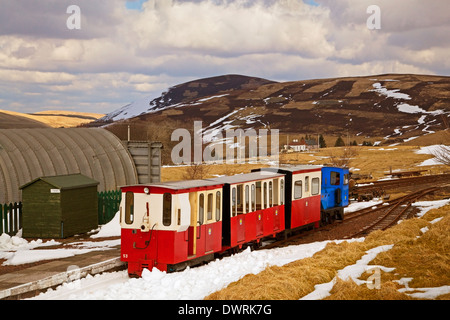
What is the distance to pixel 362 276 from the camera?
1366cm

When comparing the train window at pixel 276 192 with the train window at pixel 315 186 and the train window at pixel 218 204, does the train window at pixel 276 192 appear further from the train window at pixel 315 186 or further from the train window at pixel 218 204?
the train window at pixel 218 204

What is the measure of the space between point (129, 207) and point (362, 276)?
283 inches

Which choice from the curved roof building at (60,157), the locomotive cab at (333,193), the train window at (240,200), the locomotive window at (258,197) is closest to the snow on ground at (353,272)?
the train window at (240,200)

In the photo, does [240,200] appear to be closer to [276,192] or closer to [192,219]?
[192,219]

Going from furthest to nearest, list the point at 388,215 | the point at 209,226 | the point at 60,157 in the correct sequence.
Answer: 1. the point at 388,215
2. the point at 60,157
3. the point at 209,226

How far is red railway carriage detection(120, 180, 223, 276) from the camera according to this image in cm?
1627

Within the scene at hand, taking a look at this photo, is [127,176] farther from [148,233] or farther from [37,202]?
[148,233]

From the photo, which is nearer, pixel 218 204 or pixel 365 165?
pixel 218 204

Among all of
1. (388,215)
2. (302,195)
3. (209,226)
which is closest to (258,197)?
(209,226)

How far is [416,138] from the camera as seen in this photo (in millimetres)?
172500

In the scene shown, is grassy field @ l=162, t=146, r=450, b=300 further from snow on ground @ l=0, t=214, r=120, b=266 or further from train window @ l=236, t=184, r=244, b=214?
snow on ground @ l=0, t=214, r=120, b=266

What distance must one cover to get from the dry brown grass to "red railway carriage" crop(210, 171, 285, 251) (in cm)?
304

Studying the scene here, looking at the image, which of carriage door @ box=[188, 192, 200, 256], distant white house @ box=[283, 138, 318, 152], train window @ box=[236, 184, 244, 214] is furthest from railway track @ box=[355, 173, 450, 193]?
distant white house @ box=[283, 138, 318, 152]
